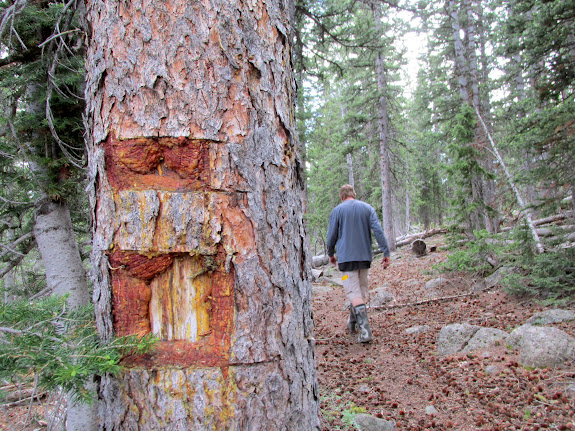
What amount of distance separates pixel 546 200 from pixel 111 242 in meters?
7.01

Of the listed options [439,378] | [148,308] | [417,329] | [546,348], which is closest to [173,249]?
[148,308]

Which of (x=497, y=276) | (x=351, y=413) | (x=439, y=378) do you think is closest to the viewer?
(x=351, y=413)

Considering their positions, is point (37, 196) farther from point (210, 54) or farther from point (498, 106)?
point (498, 106)

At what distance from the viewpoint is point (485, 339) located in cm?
466

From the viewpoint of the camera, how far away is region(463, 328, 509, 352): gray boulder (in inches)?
180

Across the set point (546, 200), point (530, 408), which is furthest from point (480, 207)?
point (530, 408)

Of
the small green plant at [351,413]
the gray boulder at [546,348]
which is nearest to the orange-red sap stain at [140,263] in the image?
the small green plant at [351,413]

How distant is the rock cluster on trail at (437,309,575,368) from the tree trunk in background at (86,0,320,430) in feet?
11.5

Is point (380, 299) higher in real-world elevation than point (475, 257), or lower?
lower

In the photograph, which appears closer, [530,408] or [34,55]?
[530,408]

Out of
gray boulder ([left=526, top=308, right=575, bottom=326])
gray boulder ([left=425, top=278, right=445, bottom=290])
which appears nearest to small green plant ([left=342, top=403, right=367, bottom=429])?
gray boulder ([left=526, top=308, right=575, bottom=326])

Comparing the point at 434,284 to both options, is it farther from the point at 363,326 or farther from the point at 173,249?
the point at 173,249

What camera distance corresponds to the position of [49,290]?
3.66 meters

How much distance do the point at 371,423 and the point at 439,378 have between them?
4.47 feet
